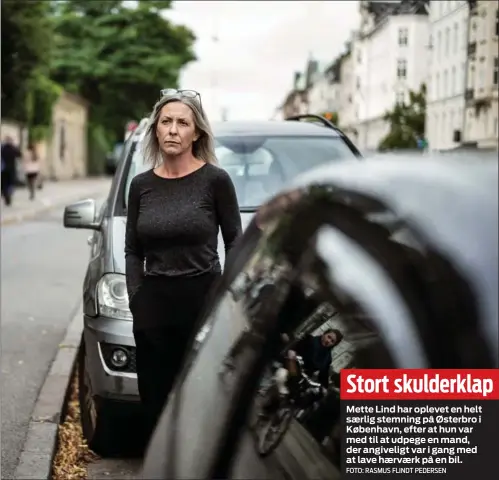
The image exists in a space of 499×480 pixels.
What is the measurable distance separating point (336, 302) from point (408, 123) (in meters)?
4.00

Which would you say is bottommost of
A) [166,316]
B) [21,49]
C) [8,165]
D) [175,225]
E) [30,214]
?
[30,214]

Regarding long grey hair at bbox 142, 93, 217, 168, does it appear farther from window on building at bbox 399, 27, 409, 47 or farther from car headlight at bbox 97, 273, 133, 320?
window on building at bbox 399, 27, 409, 47

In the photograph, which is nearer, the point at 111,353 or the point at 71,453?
the point at 111,353

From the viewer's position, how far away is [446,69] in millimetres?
4988

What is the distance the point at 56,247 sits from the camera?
54.4 ft

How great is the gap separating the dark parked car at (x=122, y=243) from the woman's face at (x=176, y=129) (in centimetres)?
71

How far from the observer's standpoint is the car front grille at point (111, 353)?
4684mm

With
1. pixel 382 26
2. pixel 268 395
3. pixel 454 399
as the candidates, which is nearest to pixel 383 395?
pixel 454 399

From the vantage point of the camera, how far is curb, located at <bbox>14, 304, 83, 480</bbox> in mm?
4730

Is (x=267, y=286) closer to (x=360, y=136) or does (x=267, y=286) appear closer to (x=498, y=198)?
(x=498, y=198)

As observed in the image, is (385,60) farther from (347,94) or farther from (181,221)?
(181,221)

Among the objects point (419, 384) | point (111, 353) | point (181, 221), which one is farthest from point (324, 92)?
point (419, 384)

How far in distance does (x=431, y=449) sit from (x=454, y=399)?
0.33 ft

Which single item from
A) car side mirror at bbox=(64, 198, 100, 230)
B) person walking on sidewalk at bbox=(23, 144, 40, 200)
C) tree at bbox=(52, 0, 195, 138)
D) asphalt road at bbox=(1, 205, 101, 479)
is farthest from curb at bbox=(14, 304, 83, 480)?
person walking on sidewalk at bbox=(23, 144, 40, 200)
